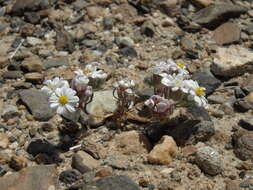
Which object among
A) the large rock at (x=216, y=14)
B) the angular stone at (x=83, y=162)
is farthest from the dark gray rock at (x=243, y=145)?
the large rock at (x=216, y=14)

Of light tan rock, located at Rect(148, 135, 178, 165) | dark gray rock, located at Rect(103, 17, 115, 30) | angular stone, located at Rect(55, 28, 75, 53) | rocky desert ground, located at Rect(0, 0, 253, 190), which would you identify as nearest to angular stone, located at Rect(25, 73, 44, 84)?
rocky desert ground, located at Rect(0, 0, 253, 190)

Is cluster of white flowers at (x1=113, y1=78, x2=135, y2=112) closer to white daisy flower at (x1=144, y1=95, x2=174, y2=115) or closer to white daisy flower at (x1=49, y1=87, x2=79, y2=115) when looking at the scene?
white daisy flower at (x1=144, y1=95, x2=174, y2=115)

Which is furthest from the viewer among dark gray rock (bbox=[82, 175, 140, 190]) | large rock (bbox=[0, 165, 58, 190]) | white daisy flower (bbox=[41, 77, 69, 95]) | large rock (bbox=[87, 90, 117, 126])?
large rock (bbox=[87, 90, 117, 126])

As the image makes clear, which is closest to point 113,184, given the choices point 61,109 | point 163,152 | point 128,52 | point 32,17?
point 163,152

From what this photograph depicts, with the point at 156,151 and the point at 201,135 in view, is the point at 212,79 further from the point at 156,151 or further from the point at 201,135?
the point at 156,151

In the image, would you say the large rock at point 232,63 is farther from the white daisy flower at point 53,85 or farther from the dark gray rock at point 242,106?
the white daisy flower at point 53,85

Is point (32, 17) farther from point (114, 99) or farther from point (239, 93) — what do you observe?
point (239, 93)
